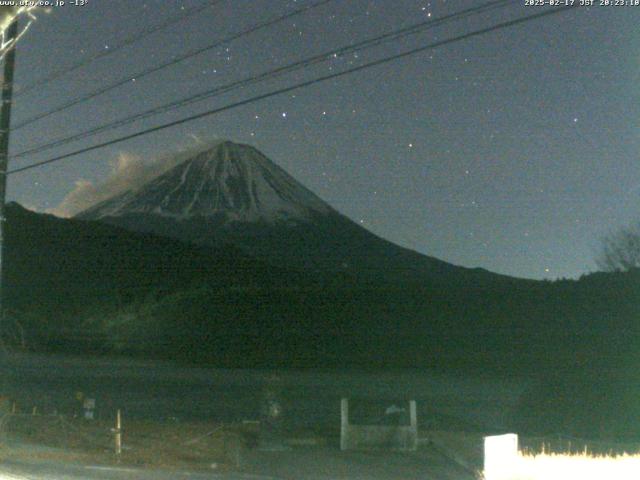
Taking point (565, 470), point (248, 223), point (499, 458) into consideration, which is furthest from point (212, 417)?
point (248, 223)

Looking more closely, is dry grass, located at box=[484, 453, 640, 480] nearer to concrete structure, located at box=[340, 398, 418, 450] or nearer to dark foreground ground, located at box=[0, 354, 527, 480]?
dark foreground ground, located at box=[0, 354, 527, 480]

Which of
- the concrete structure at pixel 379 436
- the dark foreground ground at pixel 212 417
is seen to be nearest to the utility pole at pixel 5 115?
the dark foreground ground at pixel 212 417

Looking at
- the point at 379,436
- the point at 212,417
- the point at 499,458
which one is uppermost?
the point at 499,458

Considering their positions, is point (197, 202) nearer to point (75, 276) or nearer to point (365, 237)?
point (365, 237)

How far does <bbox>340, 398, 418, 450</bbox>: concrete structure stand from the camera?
1636cm

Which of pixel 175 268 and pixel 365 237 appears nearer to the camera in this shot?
pixel 175 268

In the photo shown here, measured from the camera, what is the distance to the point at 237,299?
2768 inches

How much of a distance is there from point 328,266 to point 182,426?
9963cm

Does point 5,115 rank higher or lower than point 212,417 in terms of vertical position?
higher

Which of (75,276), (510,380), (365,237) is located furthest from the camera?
(365,237)

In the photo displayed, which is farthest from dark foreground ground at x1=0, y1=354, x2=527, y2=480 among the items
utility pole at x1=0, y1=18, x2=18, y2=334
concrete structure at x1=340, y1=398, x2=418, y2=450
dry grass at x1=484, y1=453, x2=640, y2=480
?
utility pole at x1=0, y1=18, x2=18, y2=334

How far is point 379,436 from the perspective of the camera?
54.5 ft

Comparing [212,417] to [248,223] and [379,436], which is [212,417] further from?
[248,223]

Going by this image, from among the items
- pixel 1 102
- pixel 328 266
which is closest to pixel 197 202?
pixel 328 266
